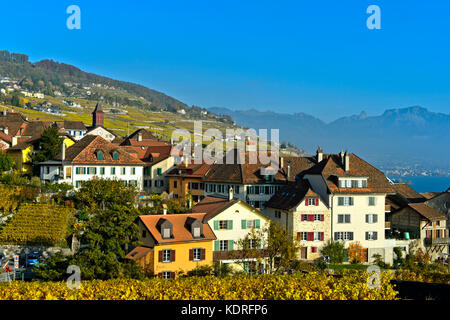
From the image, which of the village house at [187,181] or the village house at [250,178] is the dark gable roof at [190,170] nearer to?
the village house at [187,181]

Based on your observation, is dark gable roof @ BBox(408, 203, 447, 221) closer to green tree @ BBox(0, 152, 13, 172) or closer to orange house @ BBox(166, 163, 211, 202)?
orange house @ BBox(166, 163, 211, 202)

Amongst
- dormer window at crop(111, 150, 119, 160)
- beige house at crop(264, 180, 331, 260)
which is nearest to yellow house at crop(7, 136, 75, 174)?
dormer window at crop(111, 150, 119, 160)

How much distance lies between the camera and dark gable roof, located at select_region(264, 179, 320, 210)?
61281 mm

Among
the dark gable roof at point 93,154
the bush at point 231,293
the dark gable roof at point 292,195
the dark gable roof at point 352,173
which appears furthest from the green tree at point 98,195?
the bush at point 231,293

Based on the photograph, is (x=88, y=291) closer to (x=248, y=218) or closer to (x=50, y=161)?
(x=248, y=218)

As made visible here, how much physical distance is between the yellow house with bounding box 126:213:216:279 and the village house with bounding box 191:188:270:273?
3.06 m

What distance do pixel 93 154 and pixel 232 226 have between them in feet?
89.2

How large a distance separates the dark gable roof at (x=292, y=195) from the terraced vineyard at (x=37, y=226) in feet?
84.3

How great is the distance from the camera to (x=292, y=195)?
63688 millimetres

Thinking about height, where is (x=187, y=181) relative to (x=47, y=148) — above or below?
below

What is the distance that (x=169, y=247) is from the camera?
44031 millimetres

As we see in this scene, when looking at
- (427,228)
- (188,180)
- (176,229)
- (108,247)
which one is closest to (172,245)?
(176,229)

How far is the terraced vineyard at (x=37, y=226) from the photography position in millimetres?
48688

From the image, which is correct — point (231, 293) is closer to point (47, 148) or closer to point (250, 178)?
point (250, 178)
